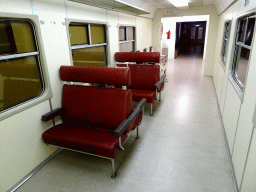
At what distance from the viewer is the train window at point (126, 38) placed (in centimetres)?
488

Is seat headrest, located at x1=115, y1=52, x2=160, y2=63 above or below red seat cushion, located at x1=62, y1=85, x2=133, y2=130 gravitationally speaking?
above

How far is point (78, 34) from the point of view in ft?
10.2

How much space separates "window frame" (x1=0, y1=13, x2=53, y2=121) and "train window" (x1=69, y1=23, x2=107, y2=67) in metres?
0.75

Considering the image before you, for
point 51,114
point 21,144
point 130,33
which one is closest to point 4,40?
point 51,114

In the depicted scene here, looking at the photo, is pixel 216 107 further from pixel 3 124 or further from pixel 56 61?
pixel 3 124

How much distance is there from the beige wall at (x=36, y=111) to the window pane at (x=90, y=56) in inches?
14.2

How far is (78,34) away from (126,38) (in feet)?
7.41

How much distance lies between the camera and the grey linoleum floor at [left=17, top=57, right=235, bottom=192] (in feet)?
6.78

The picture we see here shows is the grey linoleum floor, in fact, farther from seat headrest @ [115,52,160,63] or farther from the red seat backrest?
seat headrest @ [115,52,160,63]

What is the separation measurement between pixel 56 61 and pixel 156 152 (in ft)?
6.44

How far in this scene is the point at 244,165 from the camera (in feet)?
5.76

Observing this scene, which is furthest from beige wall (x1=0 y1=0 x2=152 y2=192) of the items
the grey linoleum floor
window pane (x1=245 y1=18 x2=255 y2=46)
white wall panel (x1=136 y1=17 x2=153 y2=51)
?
white wall panel (x1=136 y1=17 x2=153 y2=51)

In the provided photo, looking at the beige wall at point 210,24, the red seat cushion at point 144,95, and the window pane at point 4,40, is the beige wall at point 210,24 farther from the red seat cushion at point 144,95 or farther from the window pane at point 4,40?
the window pane at point 4,40

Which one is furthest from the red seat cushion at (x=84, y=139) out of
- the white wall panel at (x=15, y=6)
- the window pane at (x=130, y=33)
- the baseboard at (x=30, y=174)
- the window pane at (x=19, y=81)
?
the window pane at (x=130, y=33)
